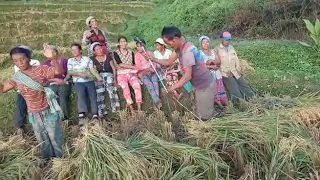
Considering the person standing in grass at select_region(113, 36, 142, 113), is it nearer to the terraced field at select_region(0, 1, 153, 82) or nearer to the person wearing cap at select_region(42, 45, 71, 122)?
the person wearing cap at select_region(42, 45, 71, 122)

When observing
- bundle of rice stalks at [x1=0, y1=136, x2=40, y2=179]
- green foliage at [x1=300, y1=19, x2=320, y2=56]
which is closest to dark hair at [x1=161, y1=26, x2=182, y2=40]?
bundle of rice stalks at [x1=0, y1=136, x2=40, y2=179]

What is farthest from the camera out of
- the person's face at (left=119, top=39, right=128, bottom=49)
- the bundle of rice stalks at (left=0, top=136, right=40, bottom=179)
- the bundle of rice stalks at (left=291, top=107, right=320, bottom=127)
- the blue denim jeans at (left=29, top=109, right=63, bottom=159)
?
the person's face at (left=119, top=39, right=128, bottom=49)

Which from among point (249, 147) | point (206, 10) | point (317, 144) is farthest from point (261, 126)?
point (206, 10)

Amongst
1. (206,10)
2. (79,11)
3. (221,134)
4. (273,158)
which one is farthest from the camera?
(79,11)

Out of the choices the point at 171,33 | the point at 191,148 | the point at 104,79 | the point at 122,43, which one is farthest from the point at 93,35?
the point at 191,148

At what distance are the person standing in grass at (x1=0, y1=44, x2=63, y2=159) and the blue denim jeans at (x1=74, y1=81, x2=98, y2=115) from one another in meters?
0.89

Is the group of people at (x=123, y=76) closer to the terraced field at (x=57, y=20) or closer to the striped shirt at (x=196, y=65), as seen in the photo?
the striped shirt at (x=196, y=65)

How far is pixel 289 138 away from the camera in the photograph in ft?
14.6

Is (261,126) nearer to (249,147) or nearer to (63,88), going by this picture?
(249,147)

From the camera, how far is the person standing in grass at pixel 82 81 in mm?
5832

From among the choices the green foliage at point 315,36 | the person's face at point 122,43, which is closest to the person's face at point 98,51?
the person's face at point 122,43

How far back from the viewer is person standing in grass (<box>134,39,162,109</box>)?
6035 mm

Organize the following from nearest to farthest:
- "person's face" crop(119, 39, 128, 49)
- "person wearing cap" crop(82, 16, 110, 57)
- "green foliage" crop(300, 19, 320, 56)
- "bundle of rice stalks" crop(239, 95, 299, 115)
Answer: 1. "bundle of rice stalks" crop(239, 95, 299, 115)
2. "person's face" crop(119, 39, 128, 49)
3. "person wearing cap" crop(82, 16, 110, 57)
4. "green foliage" crop(300, 19, 320, 56)

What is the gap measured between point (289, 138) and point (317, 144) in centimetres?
33
